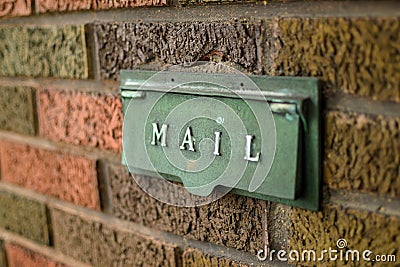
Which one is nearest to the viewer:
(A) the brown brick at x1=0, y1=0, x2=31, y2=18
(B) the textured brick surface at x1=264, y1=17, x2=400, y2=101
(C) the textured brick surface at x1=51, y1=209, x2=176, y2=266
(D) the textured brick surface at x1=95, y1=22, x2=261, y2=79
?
(B) the textured brick surface at x1=264, y1=17, x2=400, y2=101

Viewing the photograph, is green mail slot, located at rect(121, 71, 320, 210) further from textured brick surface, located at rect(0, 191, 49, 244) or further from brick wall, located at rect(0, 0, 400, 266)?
textured brick surface, located at rect(0, 191, 49, 244)

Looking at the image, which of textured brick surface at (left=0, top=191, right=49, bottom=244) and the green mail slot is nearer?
the green mail slot

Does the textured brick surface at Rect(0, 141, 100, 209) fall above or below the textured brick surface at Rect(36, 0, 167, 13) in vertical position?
below

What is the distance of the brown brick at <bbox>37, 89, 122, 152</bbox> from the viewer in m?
0.84

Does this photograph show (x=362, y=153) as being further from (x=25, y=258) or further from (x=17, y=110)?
(x=25, y=258)

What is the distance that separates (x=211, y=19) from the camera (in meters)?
0.68

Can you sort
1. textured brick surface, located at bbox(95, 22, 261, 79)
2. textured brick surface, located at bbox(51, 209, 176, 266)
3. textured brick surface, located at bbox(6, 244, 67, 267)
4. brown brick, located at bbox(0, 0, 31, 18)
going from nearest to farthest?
textured brick surface, located at bbox(95, 22, 261, 79) < textured brick surface, located at bbox(51, 209, 176, 266) < brown brick, located at bbox(0, 0, 31, 18) < textured brick surface, located at bbox(6, 244, 67, 267)

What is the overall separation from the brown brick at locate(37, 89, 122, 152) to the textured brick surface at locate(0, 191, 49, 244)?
171 millimetres

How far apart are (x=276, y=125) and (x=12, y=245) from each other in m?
0.77

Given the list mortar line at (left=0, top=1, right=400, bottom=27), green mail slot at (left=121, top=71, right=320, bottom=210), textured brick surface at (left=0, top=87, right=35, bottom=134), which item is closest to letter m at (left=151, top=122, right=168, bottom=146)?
green mail slot at (left=121, top=71, right=320, bottom=210)

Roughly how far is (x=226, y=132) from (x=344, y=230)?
187 mm

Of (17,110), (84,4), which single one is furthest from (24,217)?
(84,4)

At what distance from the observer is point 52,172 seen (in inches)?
39.1

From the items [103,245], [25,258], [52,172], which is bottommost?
[25,258]
